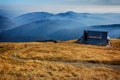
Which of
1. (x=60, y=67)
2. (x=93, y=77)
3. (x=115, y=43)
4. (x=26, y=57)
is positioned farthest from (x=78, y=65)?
(x=115, y=43)

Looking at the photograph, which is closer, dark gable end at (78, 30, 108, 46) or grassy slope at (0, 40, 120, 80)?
grassy slope at (0, 40, 120, 80)

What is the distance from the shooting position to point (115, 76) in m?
42.8

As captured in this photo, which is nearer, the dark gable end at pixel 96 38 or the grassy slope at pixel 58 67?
the grassy slope at pixel 58 67

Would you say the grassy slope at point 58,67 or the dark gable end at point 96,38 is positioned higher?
the dark gable end at point 96,38

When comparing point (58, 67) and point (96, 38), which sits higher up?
point (96, 38)

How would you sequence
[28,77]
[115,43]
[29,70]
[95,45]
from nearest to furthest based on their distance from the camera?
1. [28,77]
2. [29,70]
3. [95,45]
4. [115,43]

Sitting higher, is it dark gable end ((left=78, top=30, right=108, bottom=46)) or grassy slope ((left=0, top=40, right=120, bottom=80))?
dark gable end ((left=78, top=30, right=108, bottom=46))

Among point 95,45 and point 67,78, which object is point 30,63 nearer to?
point 67,78

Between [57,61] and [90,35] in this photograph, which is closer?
[57,61]

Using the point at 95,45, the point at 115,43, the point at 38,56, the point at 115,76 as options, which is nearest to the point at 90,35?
the point at 95,45

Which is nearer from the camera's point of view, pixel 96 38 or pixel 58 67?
pixel 58 67

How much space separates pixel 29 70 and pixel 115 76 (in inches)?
528

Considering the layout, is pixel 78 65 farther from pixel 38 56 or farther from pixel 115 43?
Answer: pixel 115 43

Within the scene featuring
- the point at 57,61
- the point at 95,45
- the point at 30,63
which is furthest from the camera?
the point at 95,45
